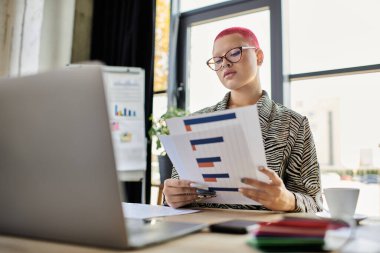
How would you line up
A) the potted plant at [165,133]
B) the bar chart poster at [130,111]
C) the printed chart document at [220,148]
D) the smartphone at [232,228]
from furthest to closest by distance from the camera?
the bar chart poster at [130,111] < the potted plant at [165,133] < the printed chart document at [220,148] < the smartphone at [232,228]

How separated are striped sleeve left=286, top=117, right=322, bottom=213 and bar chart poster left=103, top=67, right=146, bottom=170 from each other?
2301 mm

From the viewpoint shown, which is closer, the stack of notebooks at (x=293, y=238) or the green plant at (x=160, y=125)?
the stack of notebooks at (x=293, y=238)

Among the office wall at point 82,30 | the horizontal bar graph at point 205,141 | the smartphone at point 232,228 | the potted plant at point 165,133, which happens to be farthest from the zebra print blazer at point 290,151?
the office wall at point 82,30

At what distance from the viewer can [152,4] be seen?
12.4ft

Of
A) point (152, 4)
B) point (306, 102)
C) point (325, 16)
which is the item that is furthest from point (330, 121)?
point (152, 4)

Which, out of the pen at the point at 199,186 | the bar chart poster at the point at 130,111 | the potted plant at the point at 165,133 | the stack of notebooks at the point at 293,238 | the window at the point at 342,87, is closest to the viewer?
the stack of notebooks at the point at 293,238

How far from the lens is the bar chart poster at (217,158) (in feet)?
2.85

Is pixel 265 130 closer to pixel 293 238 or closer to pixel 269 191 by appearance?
pixel 269 191

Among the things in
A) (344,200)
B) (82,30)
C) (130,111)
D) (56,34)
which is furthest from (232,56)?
(82,30)

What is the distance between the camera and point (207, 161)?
3.17 ft

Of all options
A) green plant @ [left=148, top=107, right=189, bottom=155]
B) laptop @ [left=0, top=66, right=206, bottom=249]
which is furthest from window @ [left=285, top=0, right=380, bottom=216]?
laptop @ [left=0, top=66, right=206, bottom=249]

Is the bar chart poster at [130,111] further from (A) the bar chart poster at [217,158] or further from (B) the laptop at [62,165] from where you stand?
(B) the laptop at [62,165]

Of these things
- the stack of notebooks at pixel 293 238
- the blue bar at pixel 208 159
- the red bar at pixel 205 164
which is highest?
the blue bar at pixel 208 159

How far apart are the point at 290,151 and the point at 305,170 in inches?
3.6
